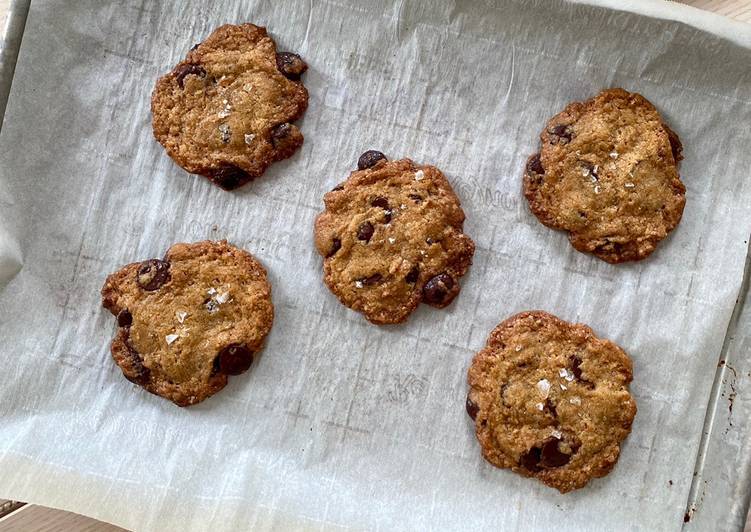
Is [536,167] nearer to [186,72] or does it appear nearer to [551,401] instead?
[551,401]

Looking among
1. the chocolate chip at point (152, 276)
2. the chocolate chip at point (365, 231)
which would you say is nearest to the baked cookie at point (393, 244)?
the chocolate chip at point (365, 231)

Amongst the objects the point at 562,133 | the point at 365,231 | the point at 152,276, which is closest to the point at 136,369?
the point at 152,276

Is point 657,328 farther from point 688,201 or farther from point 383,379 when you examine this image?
point 383,379

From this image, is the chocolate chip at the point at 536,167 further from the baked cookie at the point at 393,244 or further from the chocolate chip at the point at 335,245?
the chocolate chip at the point at 335,245

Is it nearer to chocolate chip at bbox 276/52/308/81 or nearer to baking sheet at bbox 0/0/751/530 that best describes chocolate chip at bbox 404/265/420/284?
baking sheet at bbox 0/0/751/530

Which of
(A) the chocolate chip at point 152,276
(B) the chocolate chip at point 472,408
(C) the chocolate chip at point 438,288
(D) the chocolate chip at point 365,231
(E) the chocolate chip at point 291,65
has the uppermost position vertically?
(E) the chocolate chip at point 291,65

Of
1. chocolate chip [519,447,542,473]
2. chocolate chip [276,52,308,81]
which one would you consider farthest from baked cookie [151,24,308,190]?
chocolate chip [519,447,542,473]
